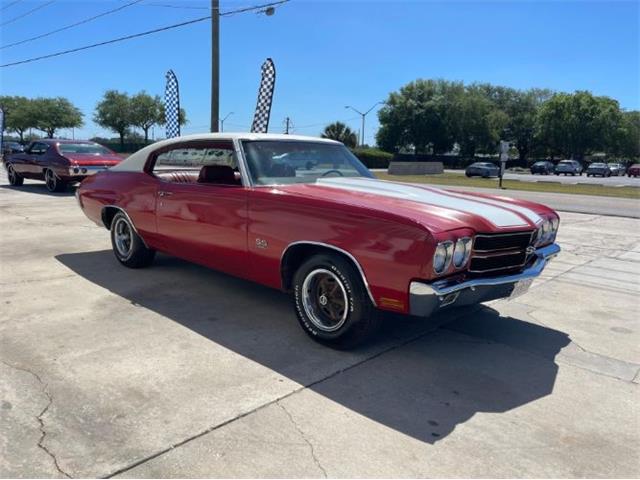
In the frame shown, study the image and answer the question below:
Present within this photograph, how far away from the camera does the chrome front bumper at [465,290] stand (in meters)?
3.17

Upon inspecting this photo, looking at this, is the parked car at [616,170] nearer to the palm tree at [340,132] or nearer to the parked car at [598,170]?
the parked car at [598,170]

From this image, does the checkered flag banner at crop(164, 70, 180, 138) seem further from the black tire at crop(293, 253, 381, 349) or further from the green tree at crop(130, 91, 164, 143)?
the green tree at crop(130, 91, 164, 143)

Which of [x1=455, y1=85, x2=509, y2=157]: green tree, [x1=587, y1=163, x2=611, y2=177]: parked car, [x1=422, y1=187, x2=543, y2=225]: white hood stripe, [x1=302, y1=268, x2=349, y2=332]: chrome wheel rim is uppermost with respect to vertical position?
[x1=455, y1=85, x2=509, y2=157]: green tree

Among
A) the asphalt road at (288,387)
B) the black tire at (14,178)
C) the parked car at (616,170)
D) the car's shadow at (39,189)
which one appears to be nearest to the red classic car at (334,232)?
the asphalt road at (288,387)

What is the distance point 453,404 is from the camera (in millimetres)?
3100

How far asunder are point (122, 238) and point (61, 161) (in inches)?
359

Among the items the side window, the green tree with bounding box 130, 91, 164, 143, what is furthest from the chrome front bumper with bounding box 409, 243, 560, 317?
the green tree with bounding box 130, 91, 164, 143

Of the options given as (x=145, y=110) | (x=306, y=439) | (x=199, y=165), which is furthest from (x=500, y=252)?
(x=145, y=110)

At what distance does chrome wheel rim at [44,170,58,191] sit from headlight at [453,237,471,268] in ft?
44.4

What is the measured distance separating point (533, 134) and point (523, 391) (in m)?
77.2

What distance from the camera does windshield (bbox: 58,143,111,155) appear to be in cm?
1409

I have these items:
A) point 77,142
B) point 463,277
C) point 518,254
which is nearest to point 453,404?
point 463,277

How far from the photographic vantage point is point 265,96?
689 inches

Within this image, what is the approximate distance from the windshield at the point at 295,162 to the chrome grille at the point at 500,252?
167cm
